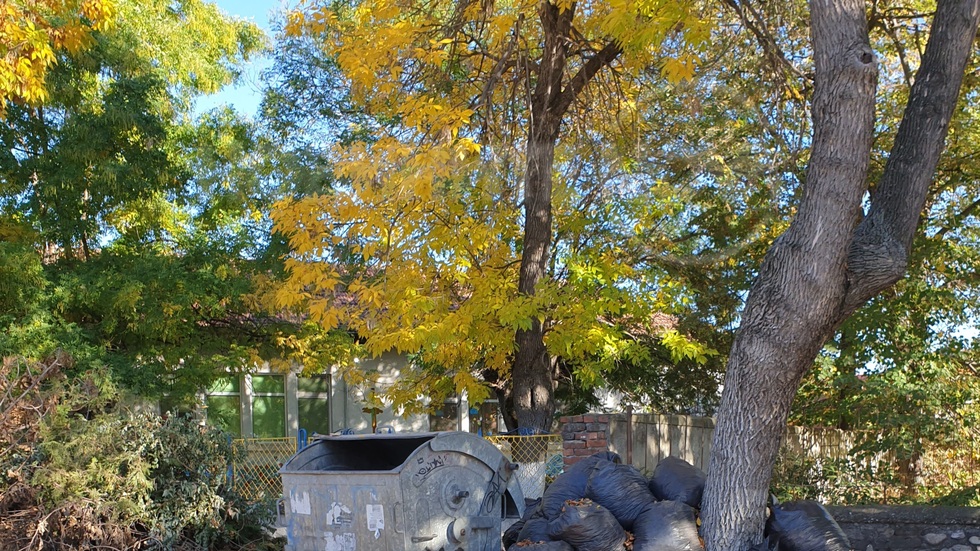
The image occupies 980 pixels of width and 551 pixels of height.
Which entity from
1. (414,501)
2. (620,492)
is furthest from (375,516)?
(620,492)

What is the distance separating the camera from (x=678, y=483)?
8047 millimetres

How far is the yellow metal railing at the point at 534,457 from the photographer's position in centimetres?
1147

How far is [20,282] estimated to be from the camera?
12.1m

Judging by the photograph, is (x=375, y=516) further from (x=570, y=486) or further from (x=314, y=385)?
(x=314, y=385)

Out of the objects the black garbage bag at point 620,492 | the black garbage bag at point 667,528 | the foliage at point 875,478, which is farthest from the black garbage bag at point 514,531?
the foliage at point 875,478

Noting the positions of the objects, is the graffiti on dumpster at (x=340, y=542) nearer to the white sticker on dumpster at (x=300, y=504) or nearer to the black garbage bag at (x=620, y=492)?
the white sticker on dumpster at (x=300, y=504)

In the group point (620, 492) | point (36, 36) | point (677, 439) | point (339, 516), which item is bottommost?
point (339, 516)

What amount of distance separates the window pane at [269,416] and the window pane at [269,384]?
0.41 ft

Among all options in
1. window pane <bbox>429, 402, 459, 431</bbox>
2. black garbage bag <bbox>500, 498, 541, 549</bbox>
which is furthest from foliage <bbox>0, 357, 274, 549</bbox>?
window pane <bbox>429, 402, 459, 431</bbox>

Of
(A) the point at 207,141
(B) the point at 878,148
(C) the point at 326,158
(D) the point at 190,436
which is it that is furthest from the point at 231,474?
(B) the point at 878,148

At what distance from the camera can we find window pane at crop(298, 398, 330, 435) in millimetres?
19234

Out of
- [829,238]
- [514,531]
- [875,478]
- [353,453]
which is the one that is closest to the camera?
[829,238]

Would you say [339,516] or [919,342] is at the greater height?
[919,342]

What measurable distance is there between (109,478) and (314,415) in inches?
398
